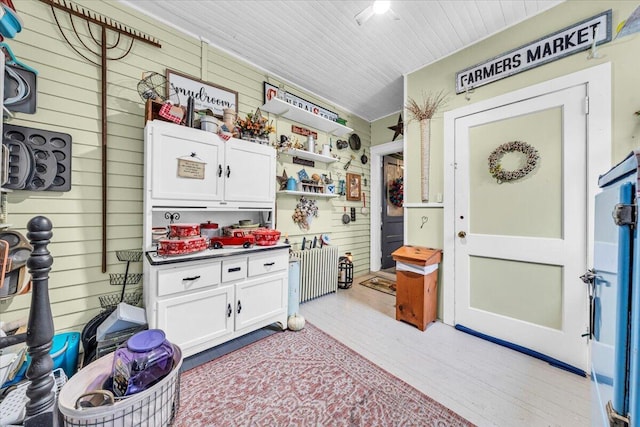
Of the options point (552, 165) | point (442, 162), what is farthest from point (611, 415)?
point (442, 162)

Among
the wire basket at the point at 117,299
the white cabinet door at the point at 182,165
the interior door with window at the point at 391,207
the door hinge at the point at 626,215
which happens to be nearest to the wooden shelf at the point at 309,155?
the white cabinet door at the point at 182,165

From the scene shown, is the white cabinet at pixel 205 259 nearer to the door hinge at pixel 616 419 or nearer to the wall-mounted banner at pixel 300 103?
the wall-mounted banner at pixel 300 103

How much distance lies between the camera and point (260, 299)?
220cm

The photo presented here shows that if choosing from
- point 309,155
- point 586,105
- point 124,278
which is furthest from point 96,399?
point 586,105

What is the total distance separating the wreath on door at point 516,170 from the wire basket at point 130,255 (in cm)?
336

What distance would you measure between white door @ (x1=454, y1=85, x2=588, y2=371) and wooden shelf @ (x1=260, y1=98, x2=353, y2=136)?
5.29ft

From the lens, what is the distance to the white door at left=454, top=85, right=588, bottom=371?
188 cm

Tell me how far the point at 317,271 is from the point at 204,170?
1.95 meters

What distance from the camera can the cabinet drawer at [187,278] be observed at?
5.49 ft

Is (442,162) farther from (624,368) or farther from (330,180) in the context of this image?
(624,368)

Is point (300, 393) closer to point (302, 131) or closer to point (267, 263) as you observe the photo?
point (267, 263)

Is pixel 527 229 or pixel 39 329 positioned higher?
pixel 527 229

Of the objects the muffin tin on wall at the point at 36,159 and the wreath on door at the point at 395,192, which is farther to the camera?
the wreath on door at the point at 395,192

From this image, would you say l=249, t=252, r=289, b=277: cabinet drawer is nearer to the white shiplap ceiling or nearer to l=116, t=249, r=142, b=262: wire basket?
l=116, t=249, r=142, b=262: wire basket
